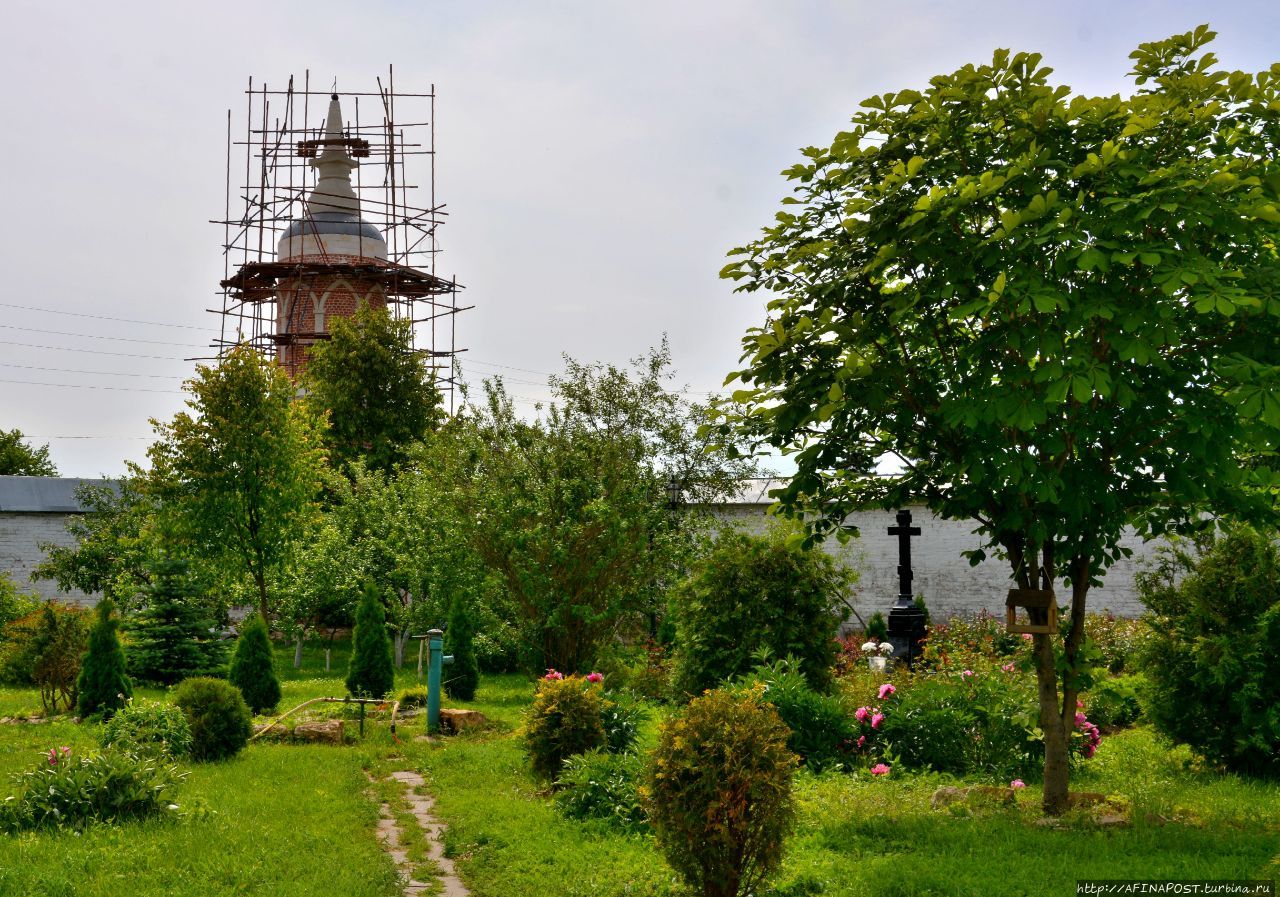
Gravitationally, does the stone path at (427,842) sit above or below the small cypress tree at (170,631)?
below

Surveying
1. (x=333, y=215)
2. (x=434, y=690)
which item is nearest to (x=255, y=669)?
(x=434, y=690)

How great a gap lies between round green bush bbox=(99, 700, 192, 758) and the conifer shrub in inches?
195

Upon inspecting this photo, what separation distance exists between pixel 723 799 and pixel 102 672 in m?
9.75

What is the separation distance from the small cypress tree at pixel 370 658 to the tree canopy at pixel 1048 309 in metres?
9.45

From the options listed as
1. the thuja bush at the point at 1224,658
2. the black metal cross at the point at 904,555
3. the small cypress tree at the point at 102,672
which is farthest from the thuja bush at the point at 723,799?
the black metal cross at the point at 904,555

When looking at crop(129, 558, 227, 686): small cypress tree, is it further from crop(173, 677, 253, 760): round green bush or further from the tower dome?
the tower dome

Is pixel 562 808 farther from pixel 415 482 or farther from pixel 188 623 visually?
pixel 415 482

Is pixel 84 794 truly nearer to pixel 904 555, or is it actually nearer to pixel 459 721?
pixel 459 721

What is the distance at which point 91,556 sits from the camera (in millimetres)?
26219

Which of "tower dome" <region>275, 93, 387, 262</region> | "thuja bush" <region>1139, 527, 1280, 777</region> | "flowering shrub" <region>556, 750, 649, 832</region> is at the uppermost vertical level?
"tower dome" <region>275, 93, 387, 262</region>

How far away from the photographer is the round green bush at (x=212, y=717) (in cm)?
1072

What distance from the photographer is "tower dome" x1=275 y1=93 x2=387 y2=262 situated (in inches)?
1539

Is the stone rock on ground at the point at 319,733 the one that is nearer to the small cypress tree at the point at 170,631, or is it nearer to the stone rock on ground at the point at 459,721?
the stone rock on ground at the point at 459,721

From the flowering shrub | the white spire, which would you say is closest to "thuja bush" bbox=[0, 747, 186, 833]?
the flowering shrub
